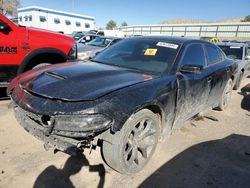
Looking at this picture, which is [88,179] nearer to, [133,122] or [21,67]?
[133,122]

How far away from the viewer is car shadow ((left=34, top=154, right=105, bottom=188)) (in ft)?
8.85

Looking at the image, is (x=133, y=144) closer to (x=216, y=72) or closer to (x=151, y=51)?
(x=151, y=51)

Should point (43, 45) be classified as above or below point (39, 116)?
above

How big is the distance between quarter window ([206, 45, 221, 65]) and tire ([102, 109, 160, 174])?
2.01 m

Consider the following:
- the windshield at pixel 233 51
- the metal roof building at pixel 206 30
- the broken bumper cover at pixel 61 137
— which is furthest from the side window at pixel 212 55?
the metal roof building at pixel 206 30

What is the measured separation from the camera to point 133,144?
2.88 m

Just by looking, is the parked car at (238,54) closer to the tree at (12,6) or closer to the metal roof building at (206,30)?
the metal roof building at (206,30)

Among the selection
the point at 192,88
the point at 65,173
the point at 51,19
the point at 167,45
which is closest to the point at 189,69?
the point at 192,88

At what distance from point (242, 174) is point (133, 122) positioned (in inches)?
66.5

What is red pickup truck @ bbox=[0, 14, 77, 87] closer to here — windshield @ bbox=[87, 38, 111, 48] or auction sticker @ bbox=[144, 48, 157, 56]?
auction sticker @ bbox=[144, 48, 157, 56]

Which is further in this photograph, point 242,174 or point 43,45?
point 43,45

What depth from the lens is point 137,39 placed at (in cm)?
428

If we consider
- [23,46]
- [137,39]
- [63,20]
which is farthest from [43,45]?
[63,20]

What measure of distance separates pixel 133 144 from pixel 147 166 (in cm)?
50
